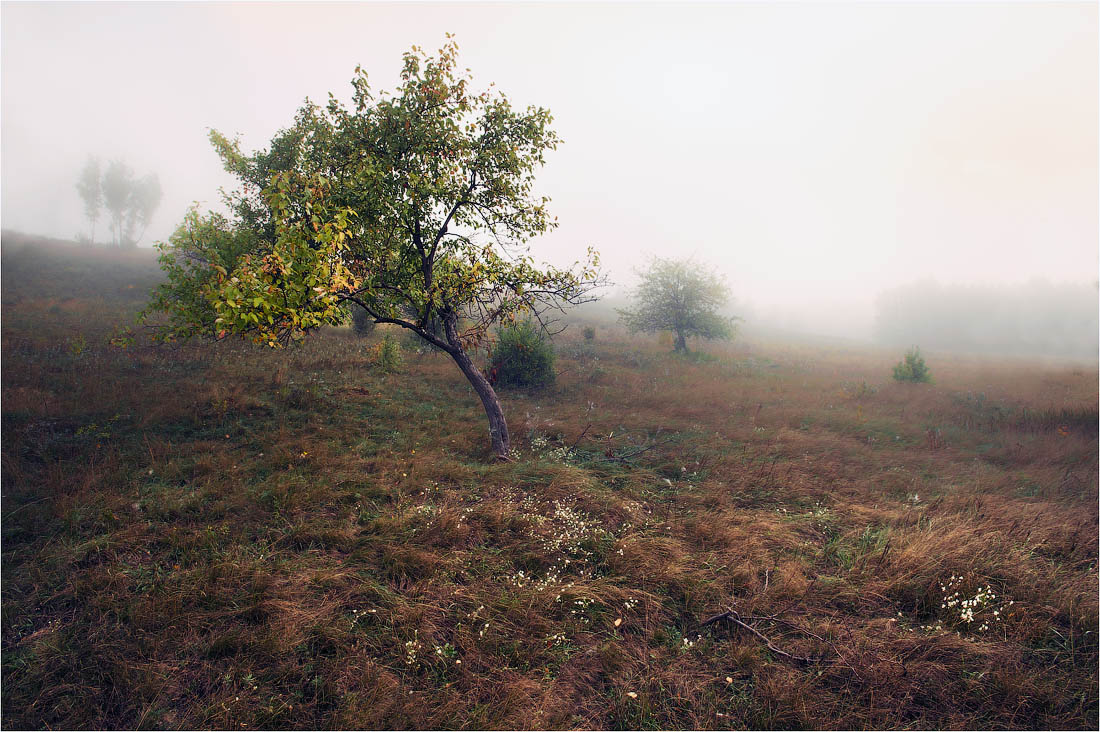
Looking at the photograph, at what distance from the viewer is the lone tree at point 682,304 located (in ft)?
92.7

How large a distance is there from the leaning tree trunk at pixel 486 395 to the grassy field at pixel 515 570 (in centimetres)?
49

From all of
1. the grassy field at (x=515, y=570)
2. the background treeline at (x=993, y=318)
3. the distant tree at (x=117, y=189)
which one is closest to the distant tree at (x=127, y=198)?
the distant tree at (x=117, y=189)

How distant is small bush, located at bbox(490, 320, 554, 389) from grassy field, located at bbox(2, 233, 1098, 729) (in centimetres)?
435

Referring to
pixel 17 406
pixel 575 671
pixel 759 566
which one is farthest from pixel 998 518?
pixel 17 406

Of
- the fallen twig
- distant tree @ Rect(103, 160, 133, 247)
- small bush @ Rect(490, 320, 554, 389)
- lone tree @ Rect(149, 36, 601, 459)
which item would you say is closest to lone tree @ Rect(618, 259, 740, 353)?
small bush @ Rect(490, 320, 554, 389)

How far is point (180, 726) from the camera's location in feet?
10.7

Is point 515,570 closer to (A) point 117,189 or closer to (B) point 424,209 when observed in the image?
(B) point 424,209

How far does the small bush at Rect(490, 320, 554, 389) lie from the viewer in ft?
51.1

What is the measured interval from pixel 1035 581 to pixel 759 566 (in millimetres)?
3267

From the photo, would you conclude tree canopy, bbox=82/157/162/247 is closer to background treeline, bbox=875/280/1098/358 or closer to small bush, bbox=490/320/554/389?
small bush, bbox=490/320/554/389

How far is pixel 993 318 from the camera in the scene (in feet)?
193

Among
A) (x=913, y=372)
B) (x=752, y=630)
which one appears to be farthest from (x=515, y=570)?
(x=913, y=372)

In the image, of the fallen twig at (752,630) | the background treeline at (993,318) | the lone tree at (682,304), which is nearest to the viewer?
the fallen twig at (752,630)

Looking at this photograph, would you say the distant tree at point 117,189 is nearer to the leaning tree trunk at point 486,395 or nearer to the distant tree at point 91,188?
the distant tree at point 91,188
